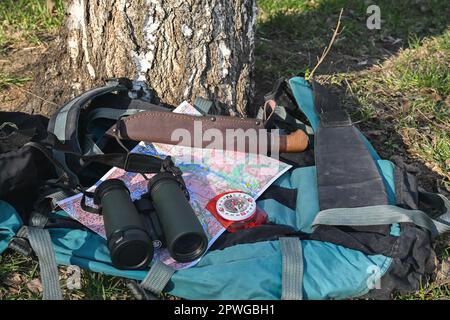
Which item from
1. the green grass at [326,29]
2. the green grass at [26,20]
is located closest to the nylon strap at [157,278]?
the green grass at [326,29]

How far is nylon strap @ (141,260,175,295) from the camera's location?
2373mm

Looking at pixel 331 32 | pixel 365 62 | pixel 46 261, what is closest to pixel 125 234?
pixel 46 261

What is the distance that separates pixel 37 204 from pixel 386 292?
5.02 feet

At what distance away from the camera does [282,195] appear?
2936 millimetres

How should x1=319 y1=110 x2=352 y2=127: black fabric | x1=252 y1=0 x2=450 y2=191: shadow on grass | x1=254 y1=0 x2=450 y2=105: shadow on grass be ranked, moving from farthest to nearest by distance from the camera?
x1=254 y1=0 x2=450 y2=105: shadow on grass → x1=252 y1=0 x2=450 y2=191: shadow on grass → x1=319 y1=110 x2=352 y2=127: black fabric

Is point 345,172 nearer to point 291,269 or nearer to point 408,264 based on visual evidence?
point 408,264

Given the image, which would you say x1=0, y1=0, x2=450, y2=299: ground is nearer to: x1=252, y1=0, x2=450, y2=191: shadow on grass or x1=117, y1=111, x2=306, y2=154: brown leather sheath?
x1=252, y1=0, x2=450, y2=191: shadow on grass

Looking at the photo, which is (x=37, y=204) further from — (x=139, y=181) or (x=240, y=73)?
(x=240, y=73)

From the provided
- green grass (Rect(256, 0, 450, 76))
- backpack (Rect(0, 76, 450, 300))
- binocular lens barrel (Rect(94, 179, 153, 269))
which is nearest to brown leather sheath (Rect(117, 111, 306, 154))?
backpack (Rect(0, 76, 450, 300))

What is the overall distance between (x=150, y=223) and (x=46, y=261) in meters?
0.46

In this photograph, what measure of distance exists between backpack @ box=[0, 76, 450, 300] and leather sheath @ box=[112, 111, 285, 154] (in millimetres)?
145

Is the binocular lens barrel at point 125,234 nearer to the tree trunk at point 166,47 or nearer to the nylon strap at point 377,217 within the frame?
the nylon strap at point 377,217
